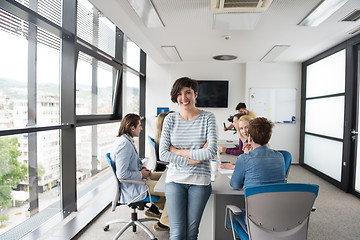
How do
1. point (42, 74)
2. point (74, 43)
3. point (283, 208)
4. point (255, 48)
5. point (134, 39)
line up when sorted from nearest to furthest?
point (283, 208) < point (42, 74) < point (74, 43) < point (134, 39) < point (255, 48)

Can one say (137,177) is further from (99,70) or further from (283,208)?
(99,70)

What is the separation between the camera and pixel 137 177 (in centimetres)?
233

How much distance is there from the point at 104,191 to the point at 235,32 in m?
3.46

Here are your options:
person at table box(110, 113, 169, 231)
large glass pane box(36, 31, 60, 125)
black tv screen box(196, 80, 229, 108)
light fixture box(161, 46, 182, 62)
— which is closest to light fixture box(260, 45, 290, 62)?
black tv screen box(196, 80, 229, 108)

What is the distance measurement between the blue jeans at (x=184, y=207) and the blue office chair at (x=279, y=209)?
12.5 inches

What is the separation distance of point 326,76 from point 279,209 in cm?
447

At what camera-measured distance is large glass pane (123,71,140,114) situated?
527 cm

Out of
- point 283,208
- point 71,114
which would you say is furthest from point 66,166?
point 283,208

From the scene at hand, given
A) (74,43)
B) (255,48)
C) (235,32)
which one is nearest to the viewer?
(74,43)

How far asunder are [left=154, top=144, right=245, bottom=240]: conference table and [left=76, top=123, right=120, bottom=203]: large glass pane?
72.7 inches

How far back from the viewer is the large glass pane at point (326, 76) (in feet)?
14.2

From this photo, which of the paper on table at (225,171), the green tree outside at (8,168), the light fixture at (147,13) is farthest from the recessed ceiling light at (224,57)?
the green tree outside at (8,168)

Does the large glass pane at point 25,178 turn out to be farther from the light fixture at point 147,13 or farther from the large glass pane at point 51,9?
the light fixture at point 147,13

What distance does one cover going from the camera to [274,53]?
5.04 meters
